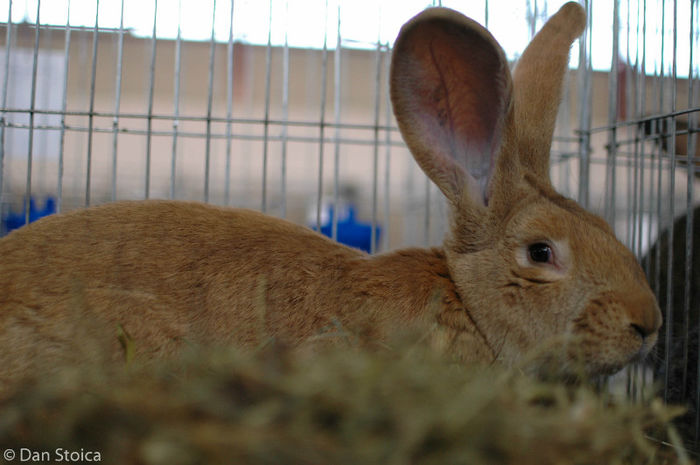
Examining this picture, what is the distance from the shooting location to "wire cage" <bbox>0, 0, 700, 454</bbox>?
2.08 metres

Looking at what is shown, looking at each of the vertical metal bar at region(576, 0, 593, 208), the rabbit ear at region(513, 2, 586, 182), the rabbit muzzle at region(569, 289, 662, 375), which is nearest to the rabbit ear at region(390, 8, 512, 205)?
the rabbit ear at region(513, 2, 586, 182)

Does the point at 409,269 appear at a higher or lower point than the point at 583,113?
lower

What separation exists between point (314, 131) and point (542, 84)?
213 inches

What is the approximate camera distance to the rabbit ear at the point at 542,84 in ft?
5.64

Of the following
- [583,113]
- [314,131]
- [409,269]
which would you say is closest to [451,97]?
[409,269]

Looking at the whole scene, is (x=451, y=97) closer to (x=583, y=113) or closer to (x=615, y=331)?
(x=615, y=331)

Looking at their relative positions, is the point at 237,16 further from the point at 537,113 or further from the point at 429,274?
the point at 429,274

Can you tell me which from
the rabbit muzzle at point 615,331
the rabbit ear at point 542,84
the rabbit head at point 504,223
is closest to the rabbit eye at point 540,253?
the rabbit head at point 504,223

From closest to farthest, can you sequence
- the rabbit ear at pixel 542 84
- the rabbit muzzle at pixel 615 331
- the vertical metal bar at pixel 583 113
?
1. the rabbit muzzle at pixel 615 331
2. the rabbit ear at pixel 542 84
3. the vertical metal bar at pixel 583 113

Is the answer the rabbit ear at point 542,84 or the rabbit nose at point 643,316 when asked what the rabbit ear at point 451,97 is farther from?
the rabbit nose at point 643,316

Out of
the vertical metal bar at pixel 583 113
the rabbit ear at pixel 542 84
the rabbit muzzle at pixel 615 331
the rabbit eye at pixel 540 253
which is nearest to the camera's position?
the rabbit muzzle at pixel 615 331

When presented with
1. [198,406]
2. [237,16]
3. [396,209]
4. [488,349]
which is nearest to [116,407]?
[198,406]

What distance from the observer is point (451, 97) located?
157 cm

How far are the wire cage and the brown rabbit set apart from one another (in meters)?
0.34
